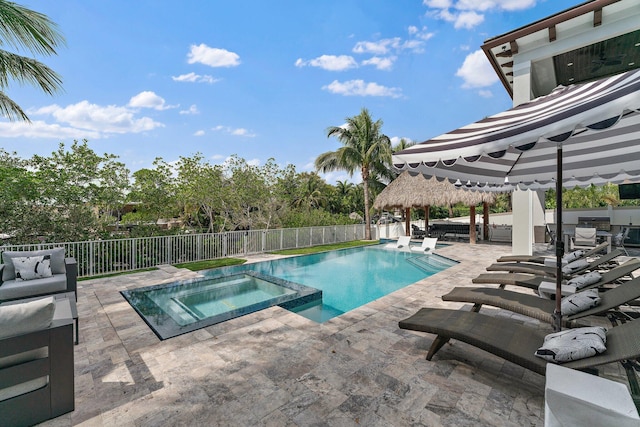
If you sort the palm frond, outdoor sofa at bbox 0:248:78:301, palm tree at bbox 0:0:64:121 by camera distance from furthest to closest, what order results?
palm tree at bbox 0:0:64:121, the palm frond, outdoor sofa at bbox 0:248:78:301

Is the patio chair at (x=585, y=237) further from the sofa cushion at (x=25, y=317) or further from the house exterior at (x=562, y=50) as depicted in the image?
the sofa cushion at (x=25, y=317)

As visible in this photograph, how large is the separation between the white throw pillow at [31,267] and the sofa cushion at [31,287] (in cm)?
12

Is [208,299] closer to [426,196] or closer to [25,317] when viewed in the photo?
[25,317]

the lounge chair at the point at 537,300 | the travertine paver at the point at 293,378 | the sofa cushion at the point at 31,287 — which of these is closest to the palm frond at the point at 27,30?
the sofa cushion at the point at 31,287

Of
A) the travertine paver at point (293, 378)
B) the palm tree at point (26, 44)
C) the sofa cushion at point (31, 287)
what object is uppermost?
the palm tree at point (26, 44)

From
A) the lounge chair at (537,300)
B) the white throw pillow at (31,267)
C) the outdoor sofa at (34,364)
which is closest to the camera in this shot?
the outdoor sofa at (34,364)

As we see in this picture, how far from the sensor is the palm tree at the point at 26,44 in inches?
241

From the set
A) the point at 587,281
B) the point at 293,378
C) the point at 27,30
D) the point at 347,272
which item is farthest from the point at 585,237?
the point at 27,30

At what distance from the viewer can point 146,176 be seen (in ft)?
37.2

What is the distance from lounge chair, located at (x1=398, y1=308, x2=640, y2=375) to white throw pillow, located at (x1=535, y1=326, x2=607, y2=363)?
0.12 ft

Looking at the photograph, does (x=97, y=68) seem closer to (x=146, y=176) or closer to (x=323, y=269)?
(x=146, y=176)

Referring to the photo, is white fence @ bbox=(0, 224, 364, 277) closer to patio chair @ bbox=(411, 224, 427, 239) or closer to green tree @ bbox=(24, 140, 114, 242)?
green tree @ bbox=(24, 140, 114, 242)

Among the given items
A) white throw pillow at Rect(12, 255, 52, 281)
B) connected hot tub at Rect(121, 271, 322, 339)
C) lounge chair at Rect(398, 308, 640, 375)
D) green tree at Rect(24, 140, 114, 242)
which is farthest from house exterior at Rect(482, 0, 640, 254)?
green tree at Rect(24, 140, 114, 242)

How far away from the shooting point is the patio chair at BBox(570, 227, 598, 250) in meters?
10.1
